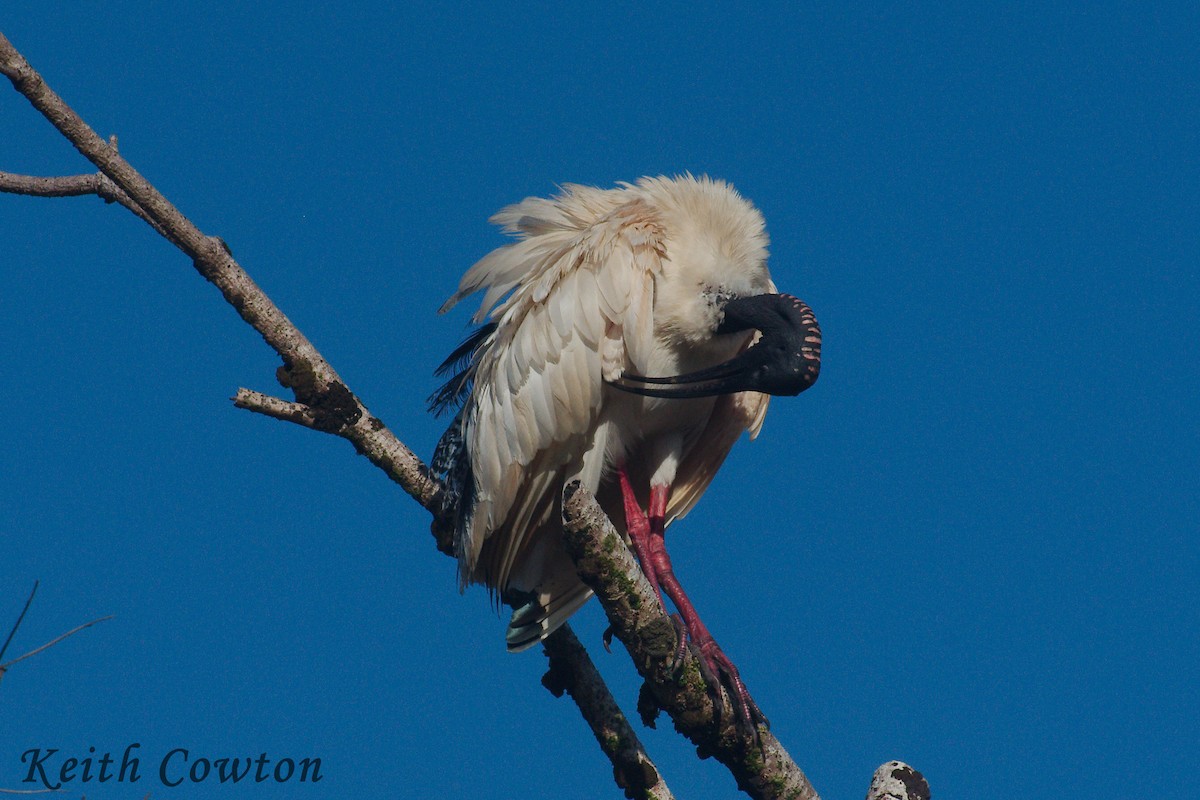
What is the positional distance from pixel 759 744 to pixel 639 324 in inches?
84.6

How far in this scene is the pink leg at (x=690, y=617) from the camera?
5844 mm

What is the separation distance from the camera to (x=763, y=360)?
6.48 metres

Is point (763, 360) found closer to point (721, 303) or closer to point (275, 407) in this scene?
point (721, 303)

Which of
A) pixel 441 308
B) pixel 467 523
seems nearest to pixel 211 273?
pixel 441 308

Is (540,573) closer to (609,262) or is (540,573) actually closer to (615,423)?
(615,423)

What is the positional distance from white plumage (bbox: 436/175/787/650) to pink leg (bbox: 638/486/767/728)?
185mm

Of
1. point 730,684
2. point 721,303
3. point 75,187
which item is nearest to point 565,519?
point 730,684

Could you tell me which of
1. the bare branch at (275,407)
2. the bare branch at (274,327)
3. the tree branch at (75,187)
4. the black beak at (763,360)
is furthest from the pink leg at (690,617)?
the tree branch at (75,187)

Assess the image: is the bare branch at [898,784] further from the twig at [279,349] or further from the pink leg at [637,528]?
the pink leg at [637,528]

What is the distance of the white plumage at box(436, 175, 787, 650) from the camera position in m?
6.71

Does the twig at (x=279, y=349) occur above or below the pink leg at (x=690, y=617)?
above

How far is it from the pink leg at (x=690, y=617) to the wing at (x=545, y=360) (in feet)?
1.72

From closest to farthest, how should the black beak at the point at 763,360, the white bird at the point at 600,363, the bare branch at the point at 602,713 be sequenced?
the bare branch at the point at 602,713 → the black beak at the point at 763,360 → the white bird at the point at 600,363

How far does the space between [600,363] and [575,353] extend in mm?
133
